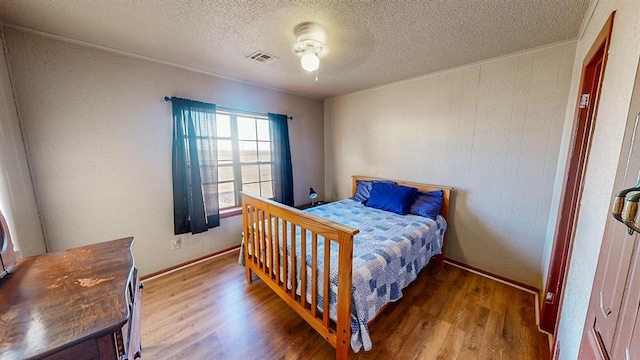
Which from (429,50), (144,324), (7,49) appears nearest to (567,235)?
(429,50)

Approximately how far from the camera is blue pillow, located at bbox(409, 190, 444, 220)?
2449mm

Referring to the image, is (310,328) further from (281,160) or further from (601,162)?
(281,160)

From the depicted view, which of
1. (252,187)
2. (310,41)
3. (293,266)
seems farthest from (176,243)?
(310,41)

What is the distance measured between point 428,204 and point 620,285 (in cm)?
202

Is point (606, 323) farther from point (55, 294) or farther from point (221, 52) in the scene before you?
point (221, 52)

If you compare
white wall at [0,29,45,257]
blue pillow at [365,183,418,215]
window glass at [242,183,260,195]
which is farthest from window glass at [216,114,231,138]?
blue pillow at [365,183,418,215]

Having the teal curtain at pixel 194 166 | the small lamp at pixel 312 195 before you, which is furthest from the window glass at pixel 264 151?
the small lamp at pixel 312 195

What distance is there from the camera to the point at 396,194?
2691mm

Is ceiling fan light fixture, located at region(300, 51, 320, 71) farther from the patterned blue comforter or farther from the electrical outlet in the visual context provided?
the electrical outlet

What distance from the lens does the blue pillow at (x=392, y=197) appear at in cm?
258

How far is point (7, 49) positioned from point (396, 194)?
3.54 m

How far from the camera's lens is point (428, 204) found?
2.51 meters

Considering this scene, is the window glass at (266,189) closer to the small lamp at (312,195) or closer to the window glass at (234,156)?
the window glass at (234,156)

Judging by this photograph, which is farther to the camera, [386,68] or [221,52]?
[386,68]
